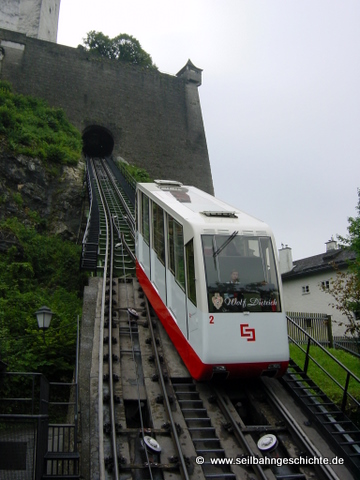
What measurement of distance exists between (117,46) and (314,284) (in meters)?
32.4

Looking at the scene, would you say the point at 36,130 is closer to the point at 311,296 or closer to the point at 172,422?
the point at 311,296

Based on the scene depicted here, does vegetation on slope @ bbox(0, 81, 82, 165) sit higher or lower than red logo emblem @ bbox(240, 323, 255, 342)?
higher

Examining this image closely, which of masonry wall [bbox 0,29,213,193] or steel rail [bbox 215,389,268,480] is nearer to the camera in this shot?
steel rail [bbox 215,389,268,480]

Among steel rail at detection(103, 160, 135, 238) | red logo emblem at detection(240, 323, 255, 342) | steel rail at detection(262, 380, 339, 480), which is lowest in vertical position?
Answer: steel rail at detection(262, 380, 339, 480)

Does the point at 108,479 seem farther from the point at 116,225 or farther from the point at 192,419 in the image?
the point at 116,225

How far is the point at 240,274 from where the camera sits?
793 centimetres

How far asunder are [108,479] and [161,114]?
112ft

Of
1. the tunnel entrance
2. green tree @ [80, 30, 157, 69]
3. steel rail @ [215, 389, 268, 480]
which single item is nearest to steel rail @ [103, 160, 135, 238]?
the tunnel entrance

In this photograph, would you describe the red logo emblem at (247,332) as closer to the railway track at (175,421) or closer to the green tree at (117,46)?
the railway track at (175,421)

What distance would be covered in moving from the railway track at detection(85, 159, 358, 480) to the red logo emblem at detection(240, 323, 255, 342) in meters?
1.08

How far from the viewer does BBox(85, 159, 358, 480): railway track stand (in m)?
6.22

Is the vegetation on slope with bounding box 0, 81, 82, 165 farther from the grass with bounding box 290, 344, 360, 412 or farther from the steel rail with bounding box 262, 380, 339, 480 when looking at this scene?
the steel rail with bounding box 262, 380, 339, 480

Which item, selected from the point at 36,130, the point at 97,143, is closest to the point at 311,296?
the point at 36,130

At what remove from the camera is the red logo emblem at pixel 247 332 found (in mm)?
7484
